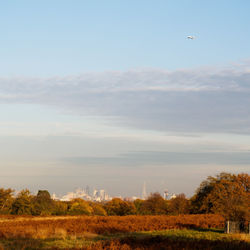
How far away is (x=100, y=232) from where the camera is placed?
30328 mm

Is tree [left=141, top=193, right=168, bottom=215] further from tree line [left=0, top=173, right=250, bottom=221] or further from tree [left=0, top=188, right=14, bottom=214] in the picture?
tree [left=0, top=188, right=14, bottom=214]

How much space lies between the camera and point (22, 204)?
2594 inches

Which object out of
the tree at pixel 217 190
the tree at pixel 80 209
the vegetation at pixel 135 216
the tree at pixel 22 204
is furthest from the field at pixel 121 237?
the tree at pixel 22 204

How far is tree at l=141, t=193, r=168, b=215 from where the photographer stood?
7856 centimetres

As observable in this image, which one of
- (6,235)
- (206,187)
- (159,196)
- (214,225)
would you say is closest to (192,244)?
(6,235)

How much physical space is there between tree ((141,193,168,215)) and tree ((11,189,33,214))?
73.9 ft

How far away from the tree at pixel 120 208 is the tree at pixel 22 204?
17.7 m

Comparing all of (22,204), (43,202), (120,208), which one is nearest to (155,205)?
(120,208)

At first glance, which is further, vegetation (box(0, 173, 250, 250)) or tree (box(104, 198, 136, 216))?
tree (box(104, 198, 136, 216))

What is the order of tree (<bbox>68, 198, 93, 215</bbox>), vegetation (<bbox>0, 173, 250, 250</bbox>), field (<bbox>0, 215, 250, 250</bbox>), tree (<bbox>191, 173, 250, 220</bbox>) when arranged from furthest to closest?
tree (<bbox>68, 198, 93, 215</bbox>)
tree (<bbox>191, 173, 250, 220</bbox>)
vegetation (<bbox>0, 173, 250, 250</bbox>)
field (<bbox>0, 215, 250, 250</bbox>)

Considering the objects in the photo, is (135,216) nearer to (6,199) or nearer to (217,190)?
(217,190)

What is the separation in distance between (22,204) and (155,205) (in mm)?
25654

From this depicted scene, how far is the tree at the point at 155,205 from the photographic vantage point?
258 ft

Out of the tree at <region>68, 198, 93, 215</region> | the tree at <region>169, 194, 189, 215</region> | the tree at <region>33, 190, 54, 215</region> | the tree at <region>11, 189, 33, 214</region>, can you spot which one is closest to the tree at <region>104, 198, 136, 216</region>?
the tree at <region>68, 198, 93, 215</region>
